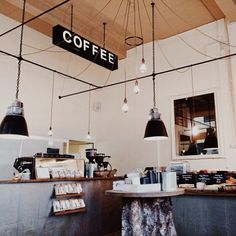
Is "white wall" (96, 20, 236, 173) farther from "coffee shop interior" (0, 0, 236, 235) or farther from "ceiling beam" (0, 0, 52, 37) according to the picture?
"ceiling beam" (0, 0, 52, 37)

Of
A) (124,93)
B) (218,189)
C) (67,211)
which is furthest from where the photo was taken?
(124,93)

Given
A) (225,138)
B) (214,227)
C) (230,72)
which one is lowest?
(214,227)

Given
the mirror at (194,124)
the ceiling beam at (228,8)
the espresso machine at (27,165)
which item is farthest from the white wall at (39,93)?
the ceiling beam at (228,8)

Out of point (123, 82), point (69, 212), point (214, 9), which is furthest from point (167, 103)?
point (69, 212)

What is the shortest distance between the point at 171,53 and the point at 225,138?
2832 millimetres

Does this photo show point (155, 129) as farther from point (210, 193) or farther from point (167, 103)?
point (167, 103)

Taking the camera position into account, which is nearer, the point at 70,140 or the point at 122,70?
the point at 70,140

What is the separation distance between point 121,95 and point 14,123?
5125mm

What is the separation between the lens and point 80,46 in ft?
16.3

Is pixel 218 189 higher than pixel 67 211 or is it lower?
higher

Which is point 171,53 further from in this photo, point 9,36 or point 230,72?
point 9,36

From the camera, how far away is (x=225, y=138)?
645 centimetres

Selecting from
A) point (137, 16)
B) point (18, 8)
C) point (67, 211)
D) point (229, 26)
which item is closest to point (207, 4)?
point (229, 26)

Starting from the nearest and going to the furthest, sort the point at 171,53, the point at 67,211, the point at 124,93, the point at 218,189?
the point at 218,189, the point at 67,211, the point at 171,53, the point at 124,93
